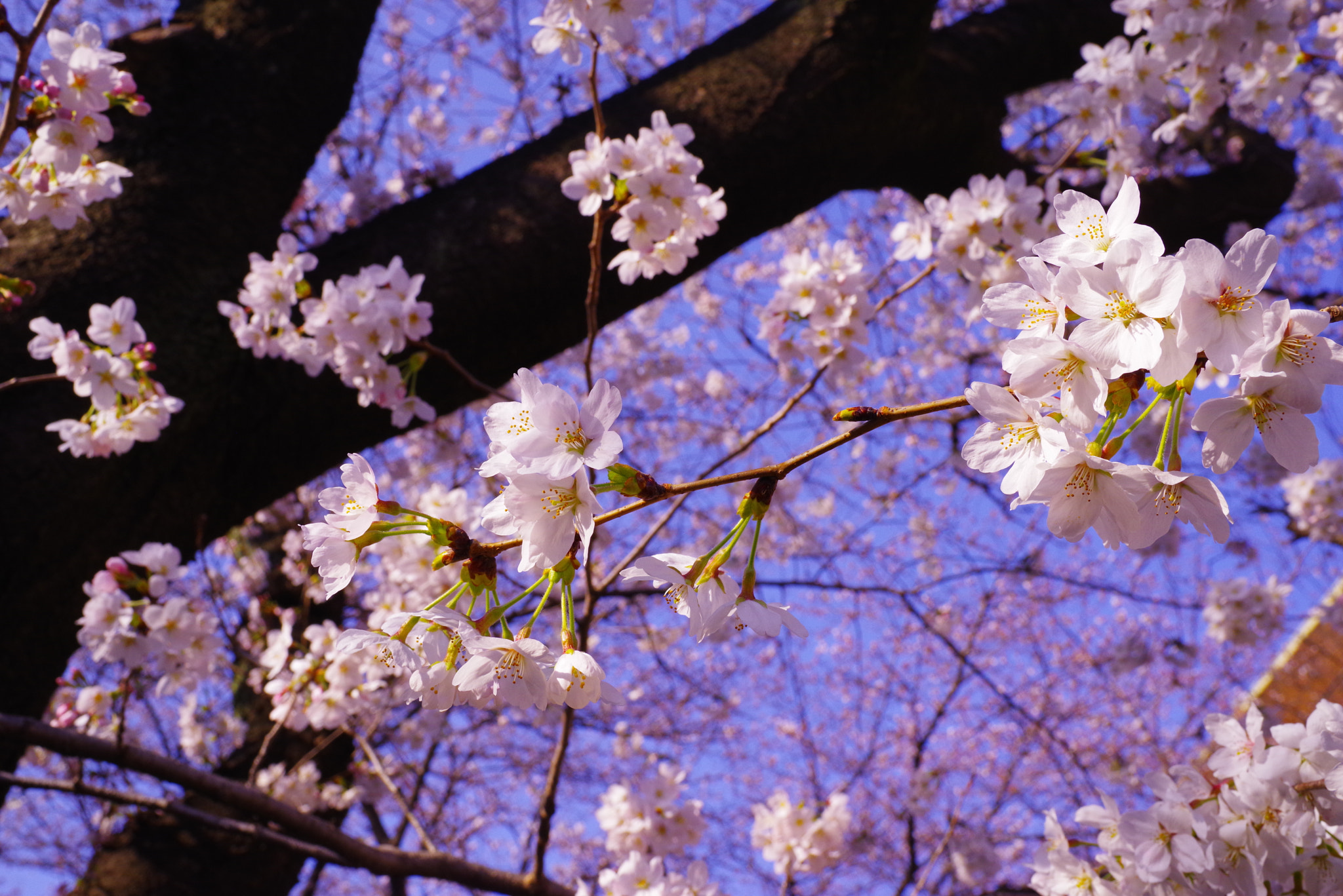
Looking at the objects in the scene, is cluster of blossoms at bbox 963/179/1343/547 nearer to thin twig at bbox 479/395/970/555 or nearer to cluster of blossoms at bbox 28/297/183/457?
thin twig at bbox 479/395/970/555

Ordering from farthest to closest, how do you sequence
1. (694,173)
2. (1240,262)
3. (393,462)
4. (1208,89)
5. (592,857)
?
(592,857) < (393,462) < (1208,89) < (694,173) < (1240,262)

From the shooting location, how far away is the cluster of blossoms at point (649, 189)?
1802mm

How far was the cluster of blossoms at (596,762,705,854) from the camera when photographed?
2451mm

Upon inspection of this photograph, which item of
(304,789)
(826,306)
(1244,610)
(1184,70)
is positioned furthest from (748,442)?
(1244,610)

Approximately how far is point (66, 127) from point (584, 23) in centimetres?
108

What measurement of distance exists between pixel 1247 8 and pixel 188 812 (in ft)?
10.9

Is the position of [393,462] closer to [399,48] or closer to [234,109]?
[234,109]

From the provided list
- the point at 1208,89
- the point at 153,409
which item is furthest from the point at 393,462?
the point at 1208,89

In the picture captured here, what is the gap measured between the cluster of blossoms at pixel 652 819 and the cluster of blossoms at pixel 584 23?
2.05m

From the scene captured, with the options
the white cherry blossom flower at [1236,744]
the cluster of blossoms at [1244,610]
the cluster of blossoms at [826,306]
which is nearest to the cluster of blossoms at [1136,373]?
the white cherry blossom flower at [1236,744]

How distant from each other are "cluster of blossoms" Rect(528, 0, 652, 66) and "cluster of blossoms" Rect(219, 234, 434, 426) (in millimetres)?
603

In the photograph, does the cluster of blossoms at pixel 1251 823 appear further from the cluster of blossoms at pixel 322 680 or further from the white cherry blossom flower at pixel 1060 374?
the cluster of blossoms at pixel 322 680

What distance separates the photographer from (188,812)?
72.4 inches

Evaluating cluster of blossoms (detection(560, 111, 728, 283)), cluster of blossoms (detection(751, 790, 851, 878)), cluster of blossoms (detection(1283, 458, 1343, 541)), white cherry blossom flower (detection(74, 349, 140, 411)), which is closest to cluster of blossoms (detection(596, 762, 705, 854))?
cluster of blossoms (detection(751, 790, 851, 878))
